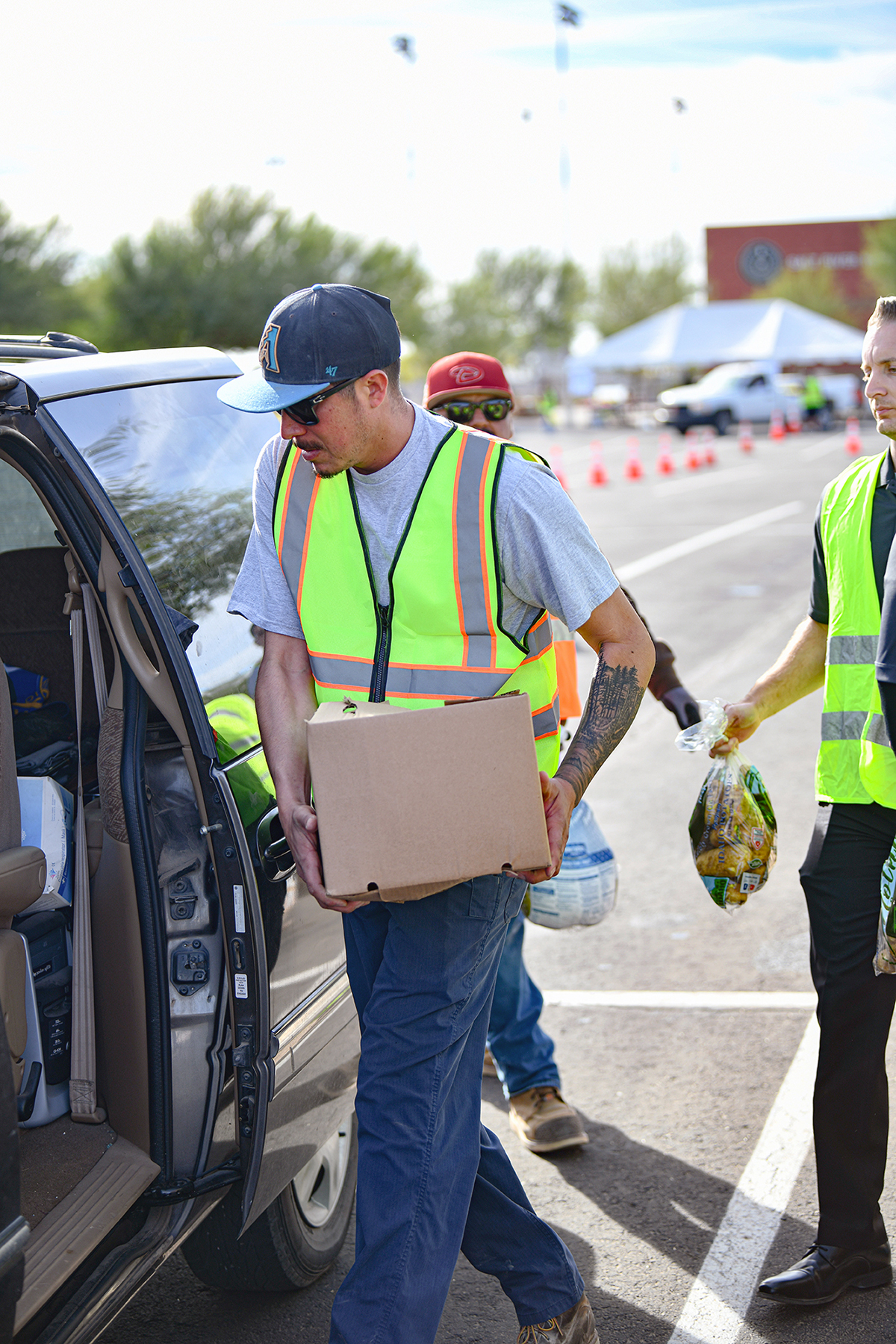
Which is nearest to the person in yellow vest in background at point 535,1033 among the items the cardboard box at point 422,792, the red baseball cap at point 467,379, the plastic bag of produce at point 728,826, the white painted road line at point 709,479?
the red baseball cap at point 467,379

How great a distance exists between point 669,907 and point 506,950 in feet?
5.67

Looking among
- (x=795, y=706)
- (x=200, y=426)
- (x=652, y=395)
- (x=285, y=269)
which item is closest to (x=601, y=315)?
(x=652, y=395)

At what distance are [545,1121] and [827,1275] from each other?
0.92m

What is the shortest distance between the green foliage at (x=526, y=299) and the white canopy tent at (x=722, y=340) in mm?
29434

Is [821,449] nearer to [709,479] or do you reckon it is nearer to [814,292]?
[709,479]

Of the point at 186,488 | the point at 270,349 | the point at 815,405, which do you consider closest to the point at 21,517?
the point at 186,488

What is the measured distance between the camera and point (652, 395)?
66438 mm

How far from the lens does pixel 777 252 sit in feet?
269

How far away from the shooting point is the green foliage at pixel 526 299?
256ft

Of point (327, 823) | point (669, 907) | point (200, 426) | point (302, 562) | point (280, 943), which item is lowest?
point (669, 907)

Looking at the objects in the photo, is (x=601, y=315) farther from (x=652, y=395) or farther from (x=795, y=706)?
(x=795, y=706)

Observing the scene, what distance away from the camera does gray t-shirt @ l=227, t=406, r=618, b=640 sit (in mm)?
2412

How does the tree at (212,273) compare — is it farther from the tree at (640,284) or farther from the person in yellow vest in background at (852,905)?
the person in yellow vest in background at (852,905)

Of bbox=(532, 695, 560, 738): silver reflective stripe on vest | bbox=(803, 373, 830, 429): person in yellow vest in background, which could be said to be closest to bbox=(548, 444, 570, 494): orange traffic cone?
bbox=(803, 373, 830, 429): person in yellow vest in background
